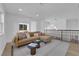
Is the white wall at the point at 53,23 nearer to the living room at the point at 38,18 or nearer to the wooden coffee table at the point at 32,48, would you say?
the living room at the point at 38,18

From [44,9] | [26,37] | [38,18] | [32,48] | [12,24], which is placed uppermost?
[44,9]

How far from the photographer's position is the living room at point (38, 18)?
5.69ft

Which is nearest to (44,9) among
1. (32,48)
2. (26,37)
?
(26,37)

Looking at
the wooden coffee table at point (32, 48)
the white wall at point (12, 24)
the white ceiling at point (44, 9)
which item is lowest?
the wooden coffee table at point (32, 48)

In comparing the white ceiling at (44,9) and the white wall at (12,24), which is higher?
the white ceiling at (44,9)

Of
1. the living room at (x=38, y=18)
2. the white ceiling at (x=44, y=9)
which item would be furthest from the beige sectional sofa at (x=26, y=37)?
the white ceiling at (x=44, y=9)

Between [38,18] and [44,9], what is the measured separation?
181 millimetres

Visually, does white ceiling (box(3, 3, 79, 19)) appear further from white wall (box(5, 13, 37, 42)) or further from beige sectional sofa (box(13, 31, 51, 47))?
beige sectional sofa (box(13, 31, 51, 47))

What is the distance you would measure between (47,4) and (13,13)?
21.7 inches

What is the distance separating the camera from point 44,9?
5.83 ft

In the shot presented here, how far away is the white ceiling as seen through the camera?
1.72 m

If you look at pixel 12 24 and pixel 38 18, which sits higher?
pixel 38 18

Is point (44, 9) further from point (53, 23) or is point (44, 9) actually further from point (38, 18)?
point (53, 23)

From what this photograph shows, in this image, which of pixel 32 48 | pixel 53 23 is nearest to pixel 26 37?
pixel 32 48
